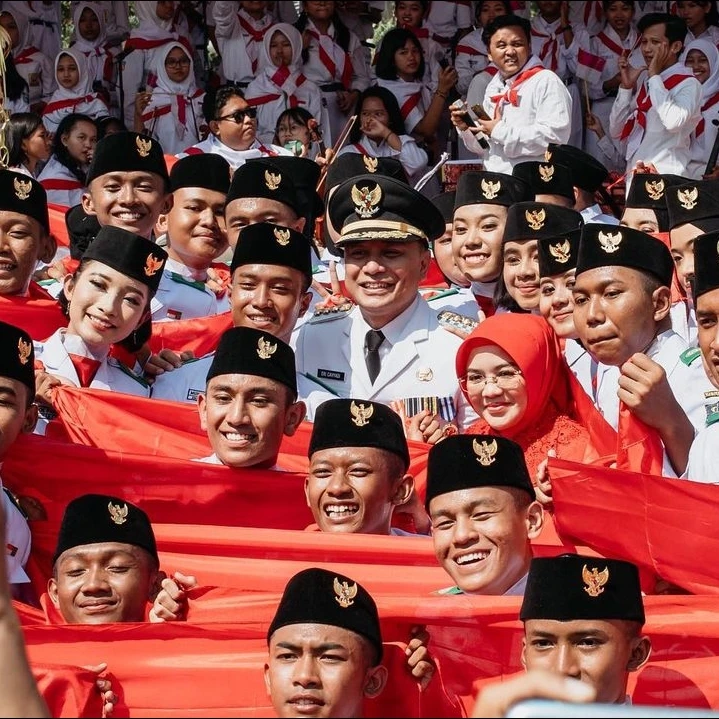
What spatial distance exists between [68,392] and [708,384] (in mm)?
2253

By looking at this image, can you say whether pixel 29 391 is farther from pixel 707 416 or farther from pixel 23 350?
pixel 707 416

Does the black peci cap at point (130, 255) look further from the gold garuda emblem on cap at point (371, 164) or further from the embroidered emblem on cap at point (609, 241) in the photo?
the gold garuda emblem on cap at point (371, 164)

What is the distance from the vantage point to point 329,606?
445 centimetres

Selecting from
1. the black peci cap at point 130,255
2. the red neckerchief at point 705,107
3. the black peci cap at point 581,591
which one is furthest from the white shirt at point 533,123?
the black peci cap at point 581,591

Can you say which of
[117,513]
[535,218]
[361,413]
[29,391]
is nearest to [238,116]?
[535,218]

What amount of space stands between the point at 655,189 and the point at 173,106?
6.26 metres

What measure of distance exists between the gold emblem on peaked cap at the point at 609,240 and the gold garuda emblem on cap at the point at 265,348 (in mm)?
1185

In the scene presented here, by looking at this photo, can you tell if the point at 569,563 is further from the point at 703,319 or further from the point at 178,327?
the point at 178,327

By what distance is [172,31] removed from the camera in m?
14.5

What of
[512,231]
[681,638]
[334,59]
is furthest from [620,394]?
[334,59]

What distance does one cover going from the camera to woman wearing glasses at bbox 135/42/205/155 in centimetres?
1374

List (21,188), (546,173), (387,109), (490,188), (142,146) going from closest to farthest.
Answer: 1. (21,188)
2. (490,188)
3. (142,146)
4. (546,173)
5. (387,109)

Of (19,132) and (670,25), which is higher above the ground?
(670,25)

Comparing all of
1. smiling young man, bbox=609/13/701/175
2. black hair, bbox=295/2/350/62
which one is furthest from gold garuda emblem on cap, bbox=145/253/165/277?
black hair, bbox=295/2/350/62
